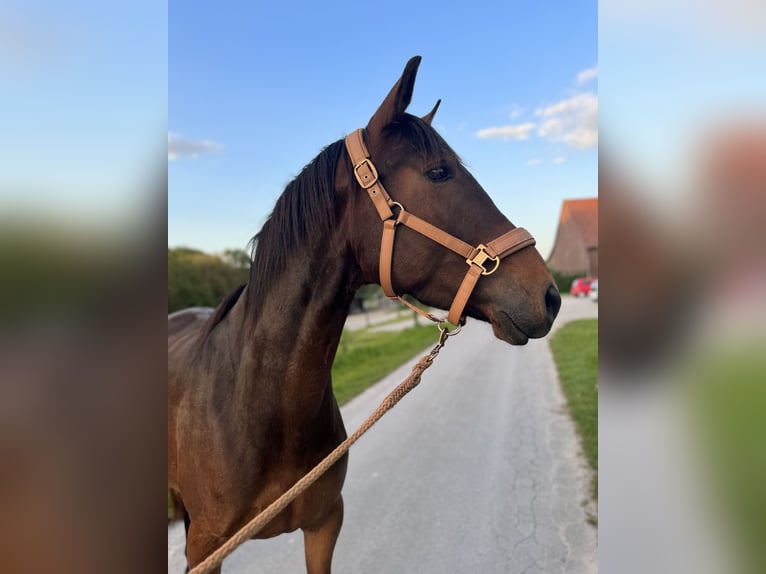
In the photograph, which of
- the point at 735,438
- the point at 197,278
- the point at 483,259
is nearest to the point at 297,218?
the point at 483,259

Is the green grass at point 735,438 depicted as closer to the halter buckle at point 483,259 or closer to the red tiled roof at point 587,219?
the halter buckle at point 483,259

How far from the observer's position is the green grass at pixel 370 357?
7319 mm

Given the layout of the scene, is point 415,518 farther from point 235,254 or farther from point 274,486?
point 235,254

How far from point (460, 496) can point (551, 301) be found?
2799 mm

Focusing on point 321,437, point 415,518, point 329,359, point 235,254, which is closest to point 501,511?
point 415,518

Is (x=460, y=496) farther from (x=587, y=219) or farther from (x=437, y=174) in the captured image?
(x=587, y=219)

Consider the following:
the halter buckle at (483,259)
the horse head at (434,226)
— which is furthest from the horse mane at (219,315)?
the halter buckle at (483,259)

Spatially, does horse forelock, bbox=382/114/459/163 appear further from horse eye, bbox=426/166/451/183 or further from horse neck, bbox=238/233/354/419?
horse neck, bbox=238/233/354/419

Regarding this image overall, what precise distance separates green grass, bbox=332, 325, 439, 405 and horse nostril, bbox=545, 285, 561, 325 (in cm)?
505

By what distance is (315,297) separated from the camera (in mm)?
1533

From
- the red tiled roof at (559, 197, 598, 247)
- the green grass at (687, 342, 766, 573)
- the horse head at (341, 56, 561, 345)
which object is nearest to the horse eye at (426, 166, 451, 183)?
the horse head at (341, 56, 561, 345)

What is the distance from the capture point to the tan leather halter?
141 cm

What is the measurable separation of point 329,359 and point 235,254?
1331cm

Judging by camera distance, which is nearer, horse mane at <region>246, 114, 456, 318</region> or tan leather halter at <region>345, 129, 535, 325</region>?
tan leather halter at <region>345, 129, 535, 325</region>
